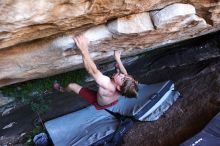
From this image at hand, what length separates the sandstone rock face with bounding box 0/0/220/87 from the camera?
2898 mm

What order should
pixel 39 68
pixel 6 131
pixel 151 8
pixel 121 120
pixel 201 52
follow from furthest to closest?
1. pixel 201 52
2. pixel 121 120
3. pixel 6 131
4. pixel 39 68
5. pixel 151 8

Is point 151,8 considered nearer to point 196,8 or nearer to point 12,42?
point 196,8


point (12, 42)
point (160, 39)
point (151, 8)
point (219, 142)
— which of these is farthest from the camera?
point (219, 142)

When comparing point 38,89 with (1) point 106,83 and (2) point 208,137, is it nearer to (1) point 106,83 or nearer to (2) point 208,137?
(1) point 106,83

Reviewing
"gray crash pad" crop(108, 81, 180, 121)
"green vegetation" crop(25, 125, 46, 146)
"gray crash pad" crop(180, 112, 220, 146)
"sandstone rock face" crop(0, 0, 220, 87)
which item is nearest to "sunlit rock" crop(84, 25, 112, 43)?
"sandstone rock face" crop(0, 0, 220, 87)

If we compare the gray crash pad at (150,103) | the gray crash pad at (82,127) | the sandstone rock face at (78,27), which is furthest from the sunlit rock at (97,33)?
the gray crash pad at (150,103)

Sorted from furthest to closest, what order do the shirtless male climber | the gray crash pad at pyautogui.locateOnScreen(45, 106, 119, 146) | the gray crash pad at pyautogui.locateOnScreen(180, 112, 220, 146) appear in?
the gray crash pad at pyautogui.locateOnScreen(45, 106, 119, 146) → the gray crash pad at pyautogui.locateOnScreen(180, 112, 220, 146) → the shirtless male climber

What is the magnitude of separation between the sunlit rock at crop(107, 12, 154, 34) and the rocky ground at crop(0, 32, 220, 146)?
2553 millimetres

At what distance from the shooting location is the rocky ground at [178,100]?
6.09 m

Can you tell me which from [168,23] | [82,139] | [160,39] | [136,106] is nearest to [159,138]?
[136,106]

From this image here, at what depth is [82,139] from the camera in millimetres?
6059

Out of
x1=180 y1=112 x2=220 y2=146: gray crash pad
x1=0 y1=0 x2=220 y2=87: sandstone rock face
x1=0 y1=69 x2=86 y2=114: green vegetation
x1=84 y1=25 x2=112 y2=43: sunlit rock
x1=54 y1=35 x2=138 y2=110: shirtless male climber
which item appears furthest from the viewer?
x1=0 y1=69 x2=86 y2=114: green vegetation

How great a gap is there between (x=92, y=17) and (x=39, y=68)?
4.53ft

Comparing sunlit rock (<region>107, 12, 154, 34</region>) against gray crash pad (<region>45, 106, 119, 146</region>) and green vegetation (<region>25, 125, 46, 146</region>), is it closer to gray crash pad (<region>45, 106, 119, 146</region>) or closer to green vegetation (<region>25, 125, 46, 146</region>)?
gray crash pad (<region>45, 106, 119, 146</region>)
